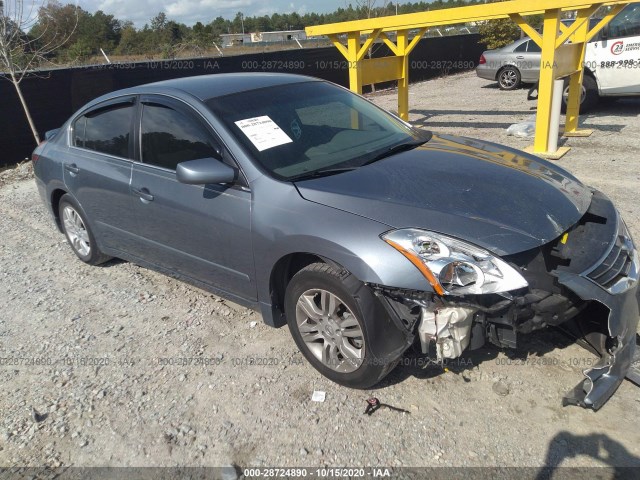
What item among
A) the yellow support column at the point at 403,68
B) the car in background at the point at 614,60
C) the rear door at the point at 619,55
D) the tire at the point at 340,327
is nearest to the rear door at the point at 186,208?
the tire at the point at 340,327

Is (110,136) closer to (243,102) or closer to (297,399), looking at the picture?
(243,102)

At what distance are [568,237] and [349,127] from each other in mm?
1741

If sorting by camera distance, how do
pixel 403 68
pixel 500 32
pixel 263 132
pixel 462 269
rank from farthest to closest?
pixel 500 32
pixel 403 68
pixel 263 132
pixel 462 269

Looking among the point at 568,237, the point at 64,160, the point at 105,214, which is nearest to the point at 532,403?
the point at 568,237

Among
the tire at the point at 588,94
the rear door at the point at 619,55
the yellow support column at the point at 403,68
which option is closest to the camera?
the rear door at the point at 619,55

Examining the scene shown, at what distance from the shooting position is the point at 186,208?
3.48 meters

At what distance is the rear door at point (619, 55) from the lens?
9352mm

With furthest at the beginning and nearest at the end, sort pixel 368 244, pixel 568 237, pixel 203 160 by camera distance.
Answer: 1. pixel 203 160
2. pixel 568 237
3. pixel 368 244

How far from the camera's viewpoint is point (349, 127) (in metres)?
3.87

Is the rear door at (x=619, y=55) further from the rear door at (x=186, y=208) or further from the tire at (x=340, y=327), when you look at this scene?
the tire at (x=340, y=327)

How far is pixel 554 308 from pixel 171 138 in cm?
268

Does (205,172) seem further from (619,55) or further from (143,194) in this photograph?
(619,55)

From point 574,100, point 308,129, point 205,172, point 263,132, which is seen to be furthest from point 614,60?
point 205,172

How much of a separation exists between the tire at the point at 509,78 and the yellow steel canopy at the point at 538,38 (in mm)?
5797
